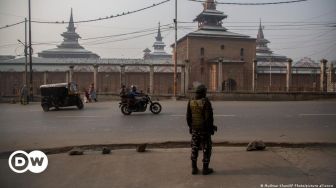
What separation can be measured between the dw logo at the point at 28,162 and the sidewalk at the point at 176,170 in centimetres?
12

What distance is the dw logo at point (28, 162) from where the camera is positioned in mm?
5398

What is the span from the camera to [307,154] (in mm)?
6375

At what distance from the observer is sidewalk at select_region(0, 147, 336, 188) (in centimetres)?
469

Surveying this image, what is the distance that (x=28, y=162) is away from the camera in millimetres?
5719

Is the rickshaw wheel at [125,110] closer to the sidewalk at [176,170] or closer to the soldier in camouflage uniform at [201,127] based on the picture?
the sidewalk at [176,170]

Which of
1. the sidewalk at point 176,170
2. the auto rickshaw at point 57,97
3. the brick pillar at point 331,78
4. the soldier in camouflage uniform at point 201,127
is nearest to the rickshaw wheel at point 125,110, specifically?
the auto rickshaw at point 57,97

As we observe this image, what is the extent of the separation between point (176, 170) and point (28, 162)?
2702 millimetres

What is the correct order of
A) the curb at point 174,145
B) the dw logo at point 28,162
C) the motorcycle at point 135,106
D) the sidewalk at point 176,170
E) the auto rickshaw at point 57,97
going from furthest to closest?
1. the auto rickshaw at point 57,97
2. the motorcycle at point 135,106
3. the curb at point 174,145
4. the dw logo at point 28,162
5. the sidewalk at point 176,170

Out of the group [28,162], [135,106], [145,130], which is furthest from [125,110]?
[28,162]

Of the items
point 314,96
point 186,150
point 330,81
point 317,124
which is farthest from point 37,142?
point 330,81

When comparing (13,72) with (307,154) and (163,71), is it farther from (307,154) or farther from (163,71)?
(307,154)

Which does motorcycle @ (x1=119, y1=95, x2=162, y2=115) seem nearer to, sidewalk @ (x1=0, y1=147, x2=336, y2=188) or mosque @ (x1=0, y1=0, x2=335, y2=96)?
Answer: sidewalk @ (x1=0, y1=147, x2=336, y2=188)

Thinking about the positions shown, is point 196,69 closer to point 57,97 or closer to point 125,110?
point 57,97

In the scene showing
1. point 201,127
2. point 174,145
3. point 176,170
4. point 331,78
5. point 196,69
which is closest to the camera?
point 201,127
